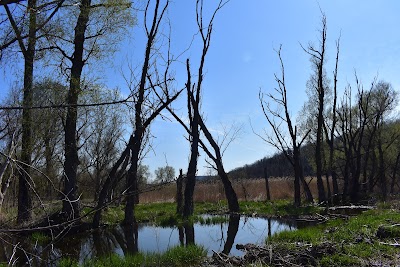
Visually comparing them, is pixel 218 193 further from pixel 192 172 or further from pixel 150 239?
pixel 150 239

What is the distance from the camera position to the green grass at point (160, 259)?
7.31m

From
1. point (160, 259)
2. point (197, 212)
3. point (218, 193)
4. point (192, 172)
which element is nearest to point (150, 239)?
point (160, 259)

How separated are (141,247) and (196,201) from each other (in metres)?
14.6

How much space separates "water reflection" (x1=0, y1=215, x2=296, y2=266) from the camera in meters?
9.28

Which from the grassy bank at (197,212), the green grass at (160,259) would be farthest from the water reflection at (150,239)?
the grassy bank at (197,212)

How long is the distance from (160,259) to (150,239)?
374cm

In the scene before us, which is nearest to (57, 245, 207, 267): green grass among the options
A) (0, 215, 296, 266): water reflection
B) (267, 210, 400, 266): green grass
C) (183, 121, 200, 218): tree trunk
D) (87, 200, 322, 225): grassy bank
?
(0, 215, 296, 266): water reflection

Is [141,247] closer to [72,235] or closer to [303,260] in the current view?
[72,235]

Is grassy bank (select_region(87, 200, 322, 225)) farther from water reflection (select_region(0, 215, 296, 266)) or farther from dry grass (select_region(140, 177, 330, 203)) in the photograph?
dry grass (select_region(140, 177, 330, 203))

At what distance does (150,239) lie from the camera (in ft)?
36.7

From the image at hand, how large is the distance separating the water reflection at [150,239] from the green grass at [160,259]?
0.86 meters

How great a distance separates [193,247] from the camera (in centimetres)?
798

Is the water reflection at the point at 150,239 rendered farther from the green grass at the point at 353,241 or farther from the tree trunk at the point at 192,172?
the tree trunk at the point at 192,172

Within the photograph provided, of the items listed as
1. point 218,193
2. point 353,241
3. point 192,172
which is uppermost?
point 192,172
